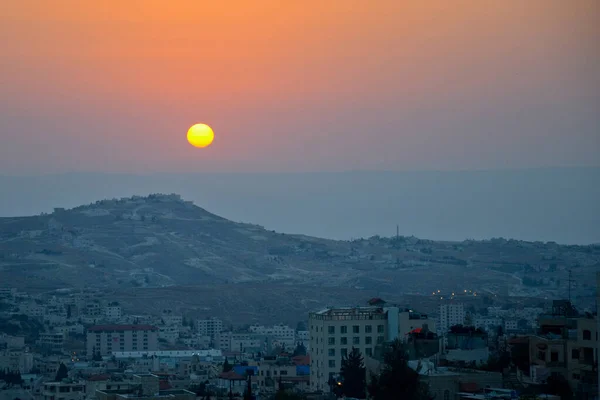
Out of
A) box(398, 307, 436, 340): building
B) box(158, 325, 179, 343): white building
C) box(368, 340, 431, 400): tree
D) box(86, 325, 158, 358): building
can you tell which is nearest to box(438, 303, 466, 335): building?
box(158, 325, 179, 343): white building

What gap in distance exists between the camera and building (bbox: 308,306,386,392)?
1796 inches

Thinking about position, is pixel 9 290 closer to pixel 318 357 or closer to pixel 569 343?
pixel 318 357

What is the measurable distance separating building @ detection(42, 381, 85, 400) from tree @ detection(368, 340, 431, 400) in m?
23.9

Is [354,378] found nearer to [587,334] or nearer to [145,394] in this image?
[145,394]

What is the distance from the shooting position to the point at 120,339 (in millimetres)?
118812

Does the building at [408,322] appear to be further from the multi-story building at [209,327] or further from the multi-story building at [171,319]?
the multi-story building at [171,319]

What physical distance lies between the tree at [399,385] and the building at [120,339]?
87.1 meters

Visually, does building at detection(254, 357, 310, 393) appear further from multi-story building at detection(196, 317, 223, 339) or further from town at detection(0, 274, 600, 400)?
multi-story building at detection(196, 317, 223, 339)

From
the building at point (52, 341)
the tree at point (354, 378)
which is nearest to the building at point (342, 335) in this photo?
the tree at point (354, 378)

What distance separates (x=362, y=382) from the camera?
34.7m

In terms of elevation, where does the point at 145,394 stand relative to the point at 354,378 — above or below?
A: below

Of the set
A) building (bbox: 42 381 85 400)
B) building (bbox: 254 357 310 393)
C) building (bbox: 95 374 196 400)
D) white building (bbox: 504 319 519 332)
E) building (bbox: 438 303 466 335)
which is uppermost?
building (bbox: 438 303 466 335)

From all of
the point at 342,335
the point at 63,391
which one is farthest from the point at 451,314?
the point at 342,335

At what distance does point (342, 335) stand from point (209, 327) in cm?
9518
